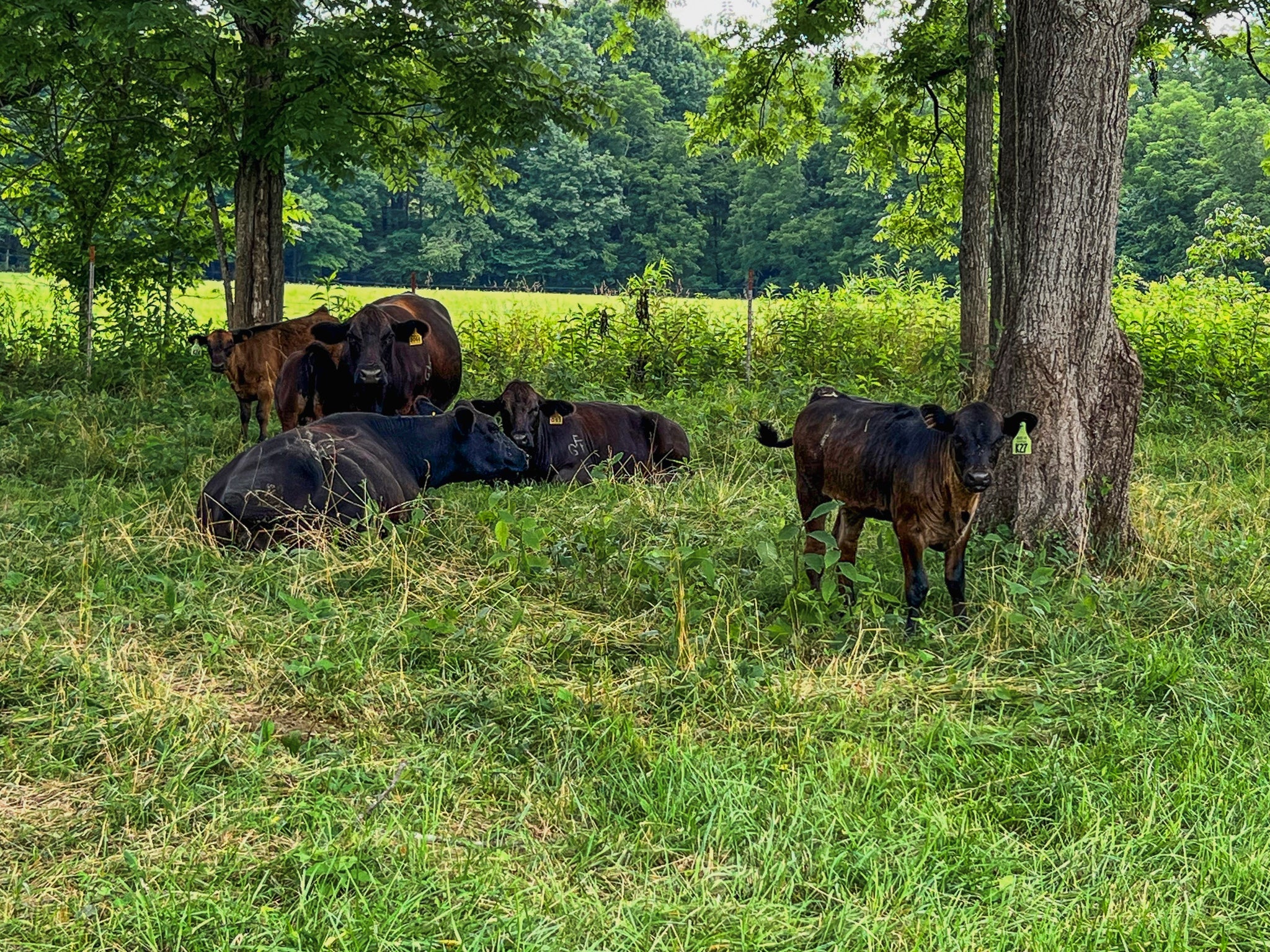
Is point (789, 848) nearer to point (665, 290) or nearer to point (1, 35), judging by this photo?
point (1, 35)

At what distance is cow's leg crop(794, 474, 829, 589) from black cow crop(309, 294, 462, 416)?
13.3 feet

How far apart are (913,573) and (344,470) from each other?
3.34 m

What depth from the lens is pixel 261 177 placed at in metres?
12.8

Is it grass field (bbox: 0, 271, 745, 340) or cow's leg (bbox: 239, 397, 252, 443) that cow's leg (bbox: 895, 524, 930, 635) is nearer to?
cow's leg (bbox: 239, 397, 252, 443)

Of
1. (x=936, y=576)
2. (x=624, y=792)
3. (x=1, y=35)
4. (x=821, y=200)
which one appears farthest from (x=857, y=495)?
(x=821, y=200)

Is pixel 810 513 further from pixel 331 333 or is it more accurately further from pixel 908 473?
pixel 331 333

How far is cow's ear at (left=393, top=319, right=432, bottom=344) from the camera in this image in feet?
32.0

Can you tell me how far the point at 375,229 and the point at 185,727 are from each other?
56.8 meters

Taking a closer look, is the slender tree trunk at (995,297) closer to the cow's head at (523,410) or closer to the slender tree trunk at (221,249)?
the cow's head at (523,410)

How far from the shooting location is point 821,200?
56781mm

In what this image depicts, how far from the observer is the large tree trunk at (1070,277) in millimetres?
6484

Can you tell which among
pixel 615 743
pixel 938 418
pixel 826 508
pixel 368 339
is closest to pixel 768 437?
pixel 826 508

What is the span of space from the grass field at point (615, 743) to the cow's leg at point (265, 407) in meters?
4.04

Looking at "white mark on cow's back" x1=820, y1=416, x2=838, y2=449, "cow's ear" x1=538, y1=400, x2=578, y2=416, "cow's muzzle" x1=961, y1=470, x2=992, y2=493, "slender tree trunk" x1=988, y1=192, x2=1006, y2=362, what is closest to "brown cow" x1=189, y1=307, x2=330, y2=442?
"cow's ear" x1=538, y1=400, x2=578, y2=416
